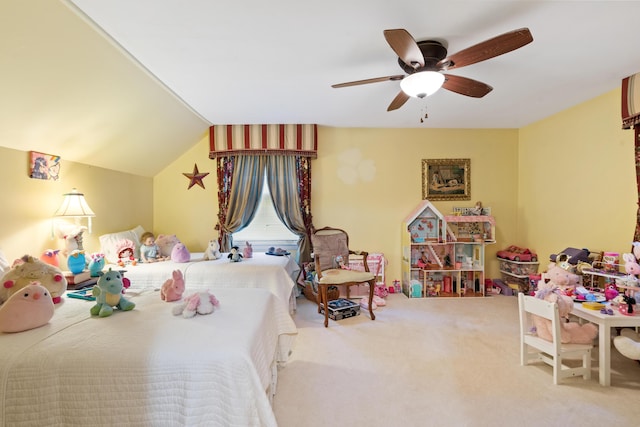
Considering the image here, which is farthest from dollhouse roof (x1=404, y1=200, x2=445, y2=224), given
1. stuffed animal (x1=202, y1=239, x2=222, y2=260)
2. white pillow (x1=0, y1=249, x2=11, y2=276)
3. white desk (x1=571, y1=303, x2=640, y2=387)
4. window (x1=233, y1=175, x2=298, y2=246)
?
white pillow (x1=0, y1=249, x2=11, y2=276)

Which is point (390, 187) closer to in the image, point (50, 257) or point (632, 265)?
point (632, 265)

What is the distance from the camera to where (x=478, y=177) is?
4.61 m

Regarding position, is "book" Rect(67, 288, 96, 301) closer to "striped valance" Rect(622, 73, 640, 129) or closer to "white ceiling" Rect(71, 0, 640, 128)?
"white ceiling" Rect(71, 0, 640, 128)

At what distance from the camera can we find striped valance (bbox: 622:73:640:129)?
9.12 feet

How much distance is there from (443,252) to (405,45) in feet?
11.4

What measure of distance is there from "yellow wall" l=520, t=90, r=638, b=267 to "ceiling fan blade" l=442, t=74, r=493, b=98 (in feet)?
6.46

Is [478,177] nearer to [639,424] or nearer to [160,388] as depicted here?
[639,424]

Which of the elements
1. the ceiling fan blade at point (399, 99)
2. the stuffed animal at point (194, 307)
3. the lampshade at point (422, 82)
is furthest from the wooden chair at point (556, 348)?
the stuffed animal at point (194, 307)

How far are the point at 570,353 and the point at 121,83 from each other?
4341 millimetres

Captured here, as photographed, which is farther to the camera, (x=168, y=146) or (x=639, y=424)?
(x=168, y=146)

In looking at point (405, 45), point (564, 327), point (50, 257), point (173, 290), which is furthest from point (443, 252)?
point (50, 257)

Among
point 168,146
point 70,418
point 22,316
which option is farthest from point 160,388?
point 168,146

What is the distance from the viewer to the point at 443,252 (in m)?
4.52

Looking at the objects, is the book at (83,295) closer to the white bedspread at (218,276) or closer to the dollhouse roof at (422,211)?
the white bedspread at (218,276)
